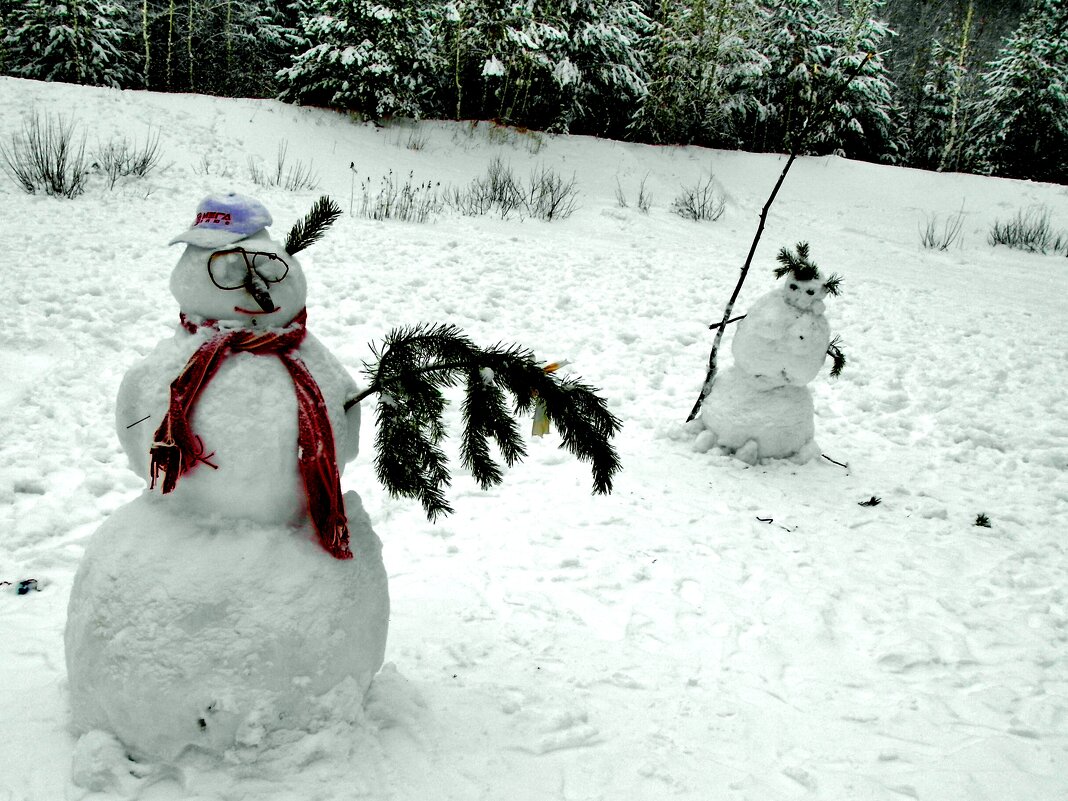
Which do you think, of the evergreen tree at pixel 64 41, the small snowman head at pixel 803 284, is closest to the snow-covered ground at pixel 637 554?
the small snowman head at pixel 803 284

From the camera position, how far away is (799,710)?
240 cm

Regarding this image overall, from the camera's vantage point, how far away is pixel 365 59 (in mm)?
13227

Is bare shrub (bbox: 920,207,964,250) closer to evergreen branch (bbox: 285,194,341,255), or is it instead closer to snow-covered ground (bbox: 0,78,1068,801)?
snow-covered ground (bbox: 0,78,1068,801)

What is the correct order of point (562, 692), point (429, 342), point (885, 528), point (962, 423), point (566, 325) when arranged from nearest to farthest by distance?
point (429, 342) → point (562, 692) → point (885, 528) → point (962, 423) → point (566, 325)

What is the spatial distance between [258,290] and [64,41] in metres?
17.6

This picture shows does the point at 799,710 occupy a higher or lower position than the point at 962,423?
lower

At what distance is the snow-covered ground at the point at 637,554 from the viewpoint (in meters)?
2.05

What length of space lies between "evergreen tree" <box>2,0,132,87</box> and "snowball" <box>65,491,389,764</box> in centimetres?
1708

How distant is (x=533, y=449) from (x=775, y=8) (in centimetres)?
1751

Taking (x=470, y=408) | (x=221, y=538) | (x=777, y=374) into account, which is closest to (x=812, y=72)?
(x=777, y=374)

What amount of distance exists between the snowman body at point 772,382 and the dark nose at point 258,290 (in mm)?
3075

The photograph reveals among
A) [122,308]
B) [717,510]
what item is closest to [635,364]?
[717,510]

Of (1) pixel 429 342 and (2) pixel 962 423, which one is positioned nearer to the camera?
(1) pixel 429 342

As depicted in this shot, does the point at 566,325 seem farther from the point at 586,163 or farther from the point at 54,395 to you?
the point at 586,163
